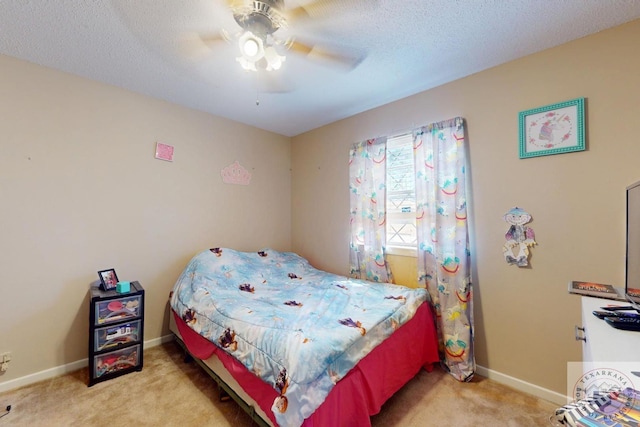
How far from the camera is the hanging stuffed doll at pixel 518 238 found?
1.86 metres

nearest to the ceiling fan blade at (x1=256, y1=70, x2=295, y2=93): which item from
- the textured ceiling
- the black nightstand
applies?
the textured ceiling

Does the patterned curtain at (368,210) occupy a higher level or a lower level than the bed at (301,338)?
higher

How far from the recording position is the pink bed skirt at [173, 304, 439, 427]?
129cm

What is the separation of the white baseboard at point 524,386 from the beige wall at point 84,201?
272 cm

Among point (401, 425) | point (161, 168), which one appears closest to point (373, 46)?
point (161, 168)

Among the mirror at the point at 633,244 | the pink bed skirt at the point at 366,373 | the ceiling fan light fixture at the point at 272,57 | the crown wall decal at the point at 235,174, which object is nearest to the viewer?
the mirror at the point at 633,244

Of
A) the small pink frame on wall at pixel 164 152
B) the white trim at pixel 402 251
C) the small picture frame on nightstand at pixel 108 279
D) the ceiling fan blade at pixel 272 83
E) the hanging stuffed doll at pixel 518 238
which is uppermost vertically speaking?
the ceiling fan blade at pixel 272 83

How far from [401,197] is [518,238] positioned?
0.98m

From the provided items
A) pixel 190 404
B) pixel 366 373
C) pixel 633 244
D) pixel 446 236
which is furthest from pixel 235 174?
pixel 633 244

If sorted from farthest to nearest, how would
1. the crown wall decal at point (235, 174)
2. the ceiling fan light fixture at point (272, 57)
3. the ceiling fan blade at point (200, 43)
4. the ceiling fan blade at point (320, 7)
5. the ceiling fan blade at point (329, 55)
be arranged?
1. the crown wall decal at point (235, 174)
2. the ceiling fan blade at point (329, 55)
3. the ceiling fan blade at point (200, 43)
4. the ceiling fan light fixture at point (272, 57)
5. the ceiling fan blade at point (320, 7)

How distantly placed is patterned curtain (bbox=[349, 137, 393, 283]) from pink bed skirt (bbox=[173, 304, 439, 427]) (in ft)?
2.20

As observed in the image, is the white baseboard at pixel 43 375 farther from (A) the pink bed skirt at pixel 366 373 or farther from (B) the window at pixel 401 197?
(B) the window at pixel 401 197

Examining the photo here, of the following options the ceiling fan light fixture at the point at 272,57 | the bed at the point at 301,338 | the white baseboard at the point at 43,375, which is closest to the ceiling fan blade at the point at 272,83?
the ceiling fan light fixture at the point at 272,57

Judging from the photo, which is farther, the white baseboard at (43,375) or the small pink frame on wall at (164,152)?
the small pink frame on wall at (164,152)
